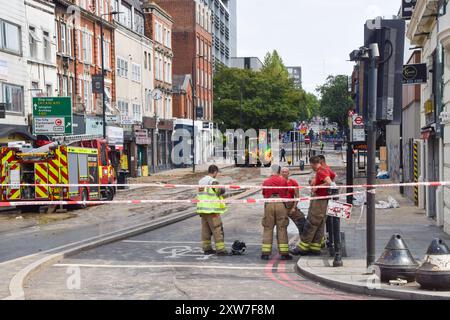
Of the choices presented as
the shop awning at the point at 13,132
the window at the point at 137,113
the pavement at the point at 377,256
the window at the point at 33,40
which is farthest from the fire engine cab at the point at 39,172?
the window at the point at 137,113

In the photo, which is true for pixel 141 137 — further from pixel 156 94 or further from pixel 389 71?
pixel 389 71

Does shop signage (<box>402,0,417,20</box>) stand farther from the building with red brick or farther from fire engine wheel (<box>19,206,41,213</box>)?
the building with red brick

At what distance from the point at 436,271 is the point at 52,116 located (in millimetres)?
27867

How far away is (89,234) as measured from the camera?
1716 centimetres

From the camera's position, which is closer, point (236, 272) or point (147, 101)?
point (236, 272)

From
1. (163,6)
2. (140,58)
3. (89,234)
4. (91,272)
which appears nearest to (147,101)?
(140,58)

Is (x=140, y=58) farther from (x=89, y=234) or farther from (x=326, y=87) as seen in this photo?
(x=326, y=87)

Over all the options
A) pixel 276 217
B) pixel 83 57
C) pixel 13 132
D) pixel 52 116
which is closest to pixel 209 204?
pixel 276 217

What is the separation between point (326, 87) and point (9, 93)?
102550mm

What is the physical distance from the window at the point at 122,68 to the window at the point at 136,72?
1547 mm

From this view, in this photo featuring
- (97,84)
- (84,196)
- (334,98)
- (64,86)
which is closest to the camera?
(84,196)

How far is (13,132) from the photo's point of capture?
32656 mm

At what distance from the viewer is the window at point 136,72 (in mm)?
54000
